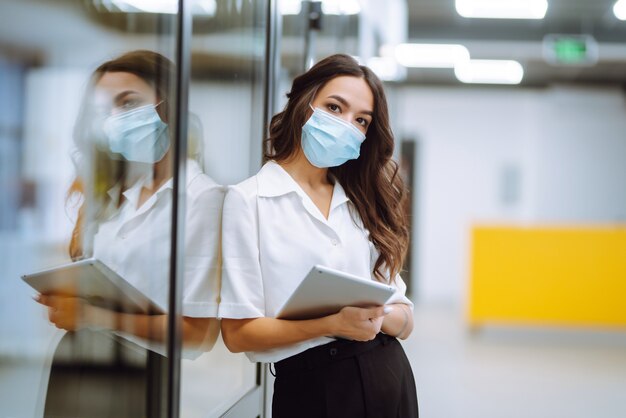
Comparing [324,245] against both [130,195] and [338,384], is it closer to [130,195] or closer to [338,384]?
[338,384]

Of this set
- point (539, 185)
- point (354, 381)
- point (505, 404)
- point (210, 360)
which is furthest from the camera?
point (539, 185)

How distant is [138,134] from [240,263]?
0.38 meters

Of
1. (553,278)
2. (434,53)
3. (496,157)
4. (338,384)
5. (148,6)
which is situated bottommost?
(553,278)

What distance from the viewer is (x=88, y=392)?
1760 mm

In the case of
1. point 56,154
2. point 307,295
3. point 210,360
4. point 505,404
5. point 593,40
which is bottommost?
point 505,404

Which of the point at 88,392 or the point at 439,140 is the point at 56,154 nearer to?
the point at 88,392

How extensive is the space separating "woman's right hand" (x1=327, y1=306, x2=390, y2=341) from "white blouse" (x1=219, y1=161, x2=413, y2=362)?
0.33ft

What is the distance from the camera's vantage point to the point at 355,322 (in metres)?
1.77

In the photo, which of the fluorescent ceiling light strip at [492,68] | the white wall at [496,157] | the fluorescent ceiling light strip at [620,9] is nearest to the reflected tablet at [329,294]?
the fluorescent ceiling light strip at [620,9]

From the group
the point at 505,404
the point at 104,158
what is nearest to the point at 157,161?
the point at 104,158

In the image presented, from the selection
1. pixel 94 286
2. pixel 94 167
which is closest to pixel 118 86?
pixel 94 167

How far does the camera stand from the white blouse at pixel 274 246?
1.79m

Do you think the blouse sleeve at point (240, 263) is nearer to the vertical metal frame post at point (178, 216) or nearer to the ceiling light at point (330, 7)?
the vertical metal frame post at point (178, 216)

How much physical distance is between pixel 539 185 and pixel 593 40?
307cm
